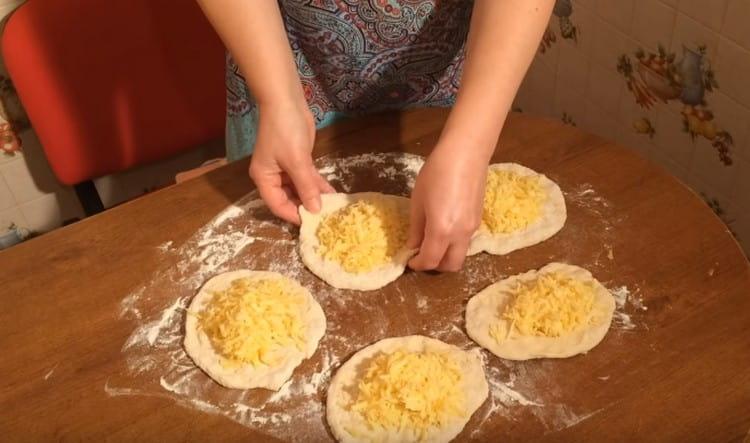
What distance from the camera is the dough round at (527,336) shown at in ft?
3.60

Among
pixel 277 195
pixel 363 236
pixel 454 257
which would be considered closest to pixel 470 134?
pixel 454 257

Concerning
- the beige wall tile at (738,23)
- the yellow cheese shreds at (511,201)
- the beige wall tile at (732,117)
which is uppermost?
the beige wall tile at (738,23)

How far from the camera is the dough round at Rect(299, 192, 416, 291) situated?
48.3 inches

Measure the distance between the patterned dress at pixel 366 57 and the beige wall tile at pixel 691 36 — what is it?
61cm

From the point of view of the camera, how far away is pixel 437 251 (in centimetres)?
111

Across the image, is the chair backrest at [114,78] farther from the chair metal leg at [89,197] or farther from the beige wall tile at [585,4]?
the beige wall tile at [585,4]

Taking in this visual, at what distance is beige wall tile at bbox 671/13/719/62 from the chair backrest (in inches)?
46.8

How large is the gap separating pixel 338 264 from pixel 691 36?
1057mm

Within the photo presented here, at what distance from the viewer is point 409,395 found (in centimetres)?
103

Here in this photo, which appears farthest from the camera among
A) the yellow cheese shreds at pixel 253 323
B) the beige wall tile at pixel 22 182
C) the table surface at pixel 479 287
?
the beige wall tile at pixel 22 182

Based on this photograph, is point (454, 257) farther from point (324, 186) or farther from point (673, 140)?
point (673, 140)

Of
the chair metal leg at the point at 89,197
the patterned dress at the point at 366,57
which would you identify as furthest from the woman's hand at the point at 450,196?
the chair metal leg at the point at 89,197

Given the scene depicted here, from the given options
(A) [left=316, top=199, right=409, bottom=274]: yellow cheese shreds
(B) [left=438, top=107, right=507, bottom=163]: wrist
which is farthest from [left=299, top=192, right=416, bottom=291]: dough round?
(B) [left=438, top=107, right=507, bottom=163]: wrist

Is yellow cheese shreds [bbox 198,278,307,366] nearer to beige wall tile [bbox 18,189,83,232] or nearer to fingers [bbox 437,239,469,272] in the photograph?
fingers [bbox 437,239,469,272]
